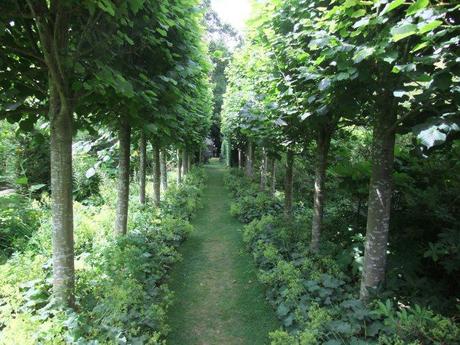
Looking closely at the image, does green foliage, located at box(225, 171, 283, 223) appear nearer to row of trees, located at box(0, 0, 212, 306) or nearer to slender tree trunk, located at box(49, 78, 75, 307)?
row of trees, located at box(0, 0, 212, 306)

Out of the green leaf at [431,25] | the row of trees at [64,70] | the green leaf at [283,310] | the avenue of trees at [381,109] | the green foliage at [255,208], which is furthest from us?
the green foliage at [255,208]

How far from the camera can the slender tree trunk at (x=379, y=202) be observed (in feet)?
11.8

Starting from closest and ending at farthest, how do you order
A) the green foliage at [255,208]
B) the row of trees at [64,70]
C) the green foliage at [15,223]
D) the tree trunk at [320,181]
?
the row of trees at [64,70] → the tree trunk at [320,181] → the green foliage at [15,223] → the green foliage at [255,208]

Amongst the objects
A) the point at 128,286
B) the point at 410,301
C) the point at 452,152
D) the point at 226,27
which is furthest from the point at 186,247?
the point at 226,27

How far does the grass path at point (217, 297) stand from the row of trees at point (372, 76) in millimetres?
1486

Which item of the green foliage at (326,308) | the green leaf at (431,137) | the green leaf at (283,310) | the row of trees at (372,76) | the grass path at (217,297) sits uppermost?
the row of trees at (372,76)

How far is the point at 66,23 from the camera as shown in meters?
3.24

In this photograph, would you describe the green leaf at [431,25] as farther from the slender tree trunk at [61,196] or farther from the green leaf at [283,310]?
the green leaf at [283,310]

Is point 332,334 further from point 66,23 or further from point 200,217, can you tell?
point 200,217

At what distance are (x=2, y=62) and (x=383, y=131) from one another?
3.90m

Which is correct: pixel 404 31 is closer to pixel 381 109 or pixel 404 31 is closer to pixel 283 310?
pixel 381 109

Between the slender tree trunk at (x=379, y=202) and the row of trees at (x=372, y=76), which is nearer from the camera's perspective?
the row of trees at (x=372, y=76)

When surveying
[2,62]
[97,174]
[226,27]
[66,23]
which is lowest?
[97,174]

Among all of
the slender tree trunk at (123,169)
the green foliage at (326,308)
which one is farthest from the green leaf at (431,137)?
the slender tree trunk at (123,169)
